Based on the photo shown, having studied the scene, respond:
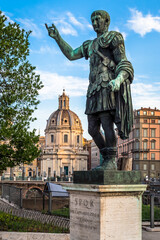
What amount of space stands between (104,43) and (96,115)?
3.91 feet

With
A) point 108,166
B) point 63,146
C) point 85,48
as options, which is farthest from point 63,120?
point 108,166

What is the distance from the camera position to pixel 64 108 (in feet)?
392

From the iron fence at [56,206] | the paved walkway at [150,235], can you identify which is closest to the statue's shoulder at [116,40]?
the paved walkway at [150,235]

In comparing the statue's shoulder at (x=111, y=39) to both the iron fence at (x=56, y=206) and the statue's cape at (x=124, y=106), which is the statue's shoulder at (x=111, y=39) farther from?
the iron fence at (x=56, y=206)

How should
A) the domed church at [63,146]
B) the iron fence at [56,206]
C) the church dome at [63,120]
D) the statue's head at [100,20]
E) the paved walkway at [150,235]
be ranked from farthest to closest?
the church dome at [63,120], the domed church at [63,146], the iron fence at [56,206], the paved walkway at [150,235], the statue's head at [100,20]

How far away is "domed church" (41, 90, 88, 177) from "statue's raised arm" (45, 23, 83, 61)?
10469 cm

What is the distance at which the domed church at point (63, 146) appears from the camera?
4380 inches

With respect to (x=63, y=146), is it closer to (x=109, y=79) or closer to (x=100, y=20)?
(x=100, y=20)

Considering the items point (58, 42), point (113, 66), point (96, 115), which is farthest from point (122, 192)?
point (58, 42)

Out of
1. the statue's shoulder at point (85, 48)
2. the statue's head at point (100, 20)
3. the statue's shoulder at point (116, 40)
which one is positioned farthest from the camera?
the statue's shoulder at point (85, 48)

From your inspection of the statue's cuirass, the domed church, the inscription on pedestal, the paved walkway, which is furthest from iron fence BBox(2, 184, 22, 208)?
the domed church

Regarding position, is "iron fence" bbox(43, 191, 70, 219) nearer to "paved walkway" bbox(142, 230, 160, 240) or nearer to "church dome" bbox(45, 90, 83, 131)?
"paved walkway" bbox(142, 230, 160, 240)

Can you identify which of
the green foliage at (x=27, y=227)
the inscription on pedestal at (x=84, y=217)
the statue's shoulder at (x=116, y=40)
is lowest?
the green foliage at (x=27, y=227)

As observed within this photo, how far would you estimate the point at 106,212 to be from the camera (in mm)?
4961
